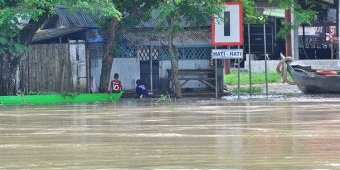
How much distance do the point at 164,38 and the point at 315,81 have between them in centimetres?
477

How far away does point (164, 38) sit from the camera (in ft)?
92.2

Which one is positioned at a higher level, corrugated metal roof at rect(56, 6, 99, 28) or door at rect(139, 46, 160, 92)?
corrugated metal roof at rect(56, 6, 99, 28)

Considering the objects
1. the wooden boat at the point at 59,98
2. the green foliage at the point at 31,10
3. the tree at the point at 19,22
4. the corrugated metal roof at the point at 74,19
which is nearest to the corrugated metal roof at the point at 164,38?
the corrugated metal roof at the point at 74,19

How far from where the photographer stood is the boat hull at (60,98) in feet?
83.5

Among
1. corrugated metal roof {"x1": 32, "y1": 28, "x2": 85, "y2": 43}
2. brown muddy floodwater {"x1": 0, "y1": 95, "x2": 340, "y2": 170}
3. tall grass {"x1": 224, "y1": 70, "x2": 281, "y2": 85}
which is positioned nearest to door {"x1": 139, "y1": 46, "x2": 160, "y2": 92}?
corrugated metal roof {"x1": 32, "y1": 28, "x2": 85, "y2": 43}

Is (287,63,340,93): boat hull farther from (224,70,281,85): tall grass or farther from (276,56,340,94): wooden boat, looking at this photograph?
(224,70,281,85): tall grass

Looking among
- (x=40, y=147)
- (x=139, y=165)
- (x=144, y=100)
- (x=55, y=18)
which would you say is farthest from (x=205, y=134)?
(x=55, y=18)

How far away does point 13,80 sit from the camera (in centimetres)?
2647

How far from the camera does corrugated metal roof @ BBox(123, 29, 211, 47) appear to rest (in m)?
28.1

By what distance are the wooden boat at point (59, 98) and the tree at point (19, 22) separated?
987mm

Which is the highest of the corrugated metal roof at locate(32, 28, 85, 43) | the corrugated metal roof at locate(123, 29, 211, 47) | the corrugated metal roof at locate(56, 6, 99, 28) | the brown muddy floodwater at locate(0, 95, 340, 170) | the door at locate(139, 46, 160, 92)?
the corrugated metal roof at locate(56, 6, 99, 28)

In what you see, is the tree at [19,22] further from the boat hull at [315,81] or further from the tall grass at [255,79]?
the tall grass at [255,79]

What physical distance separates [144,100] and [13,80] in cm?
378

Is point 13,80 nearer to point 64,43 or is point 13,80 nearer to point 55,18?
point 64,43
